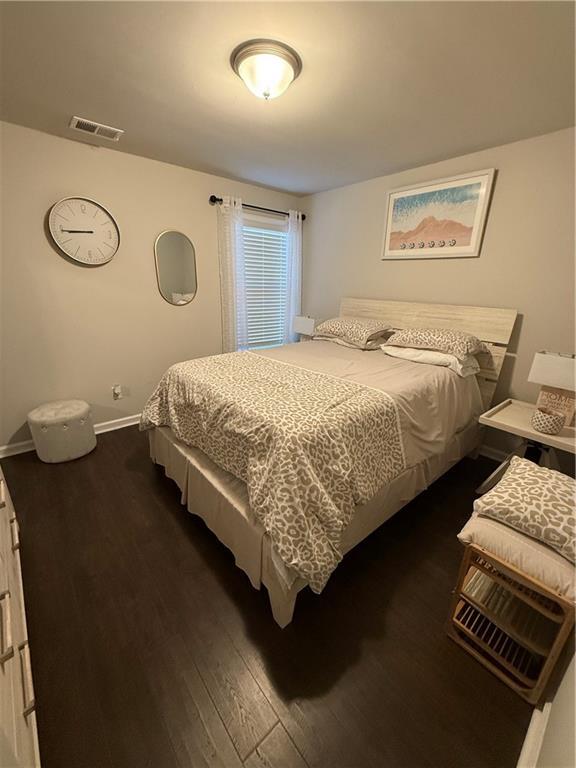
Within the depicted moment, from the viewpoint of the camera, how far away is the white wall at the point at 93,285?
222 centimetres

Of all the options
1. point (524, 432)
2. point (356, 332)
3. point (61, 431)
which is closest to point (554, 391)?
point (524, 432)

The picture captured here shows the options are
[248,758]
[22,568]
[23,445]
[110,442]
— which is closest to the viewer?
[248,758]

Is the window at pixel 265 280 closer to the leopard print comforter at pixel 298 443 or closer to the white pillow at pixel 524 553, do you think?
the leopard print comforter at pixel 298 443

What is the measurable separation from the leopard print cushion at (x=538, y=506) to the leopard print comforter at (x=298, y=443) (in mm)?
506

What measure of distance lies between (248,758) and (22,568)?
1.37 m

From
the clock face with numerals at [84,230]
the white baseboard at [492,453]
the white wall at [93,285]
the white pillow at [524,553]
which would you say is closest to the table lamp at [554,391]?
the white baseboard at [492,453]

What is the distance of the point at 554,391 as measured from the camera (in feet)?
5.93

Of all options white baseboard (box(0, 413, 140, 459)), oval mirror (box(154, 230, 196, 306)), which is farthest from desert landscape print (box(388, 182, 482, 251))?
white baseboard (box(0, 413, 140, 459))

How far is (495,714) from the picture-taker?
1.05 meters

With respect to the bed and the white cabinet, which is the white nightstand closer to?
the bed

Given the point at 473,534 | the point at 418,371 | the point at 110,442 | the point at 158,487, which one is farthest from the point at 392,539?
the point at 110,442

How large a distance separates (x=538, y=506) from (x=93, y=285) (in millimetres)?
3262

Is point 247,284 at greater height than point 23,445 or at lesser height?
greater

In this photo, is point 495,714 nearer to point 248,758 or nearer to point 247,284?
point 248,758
